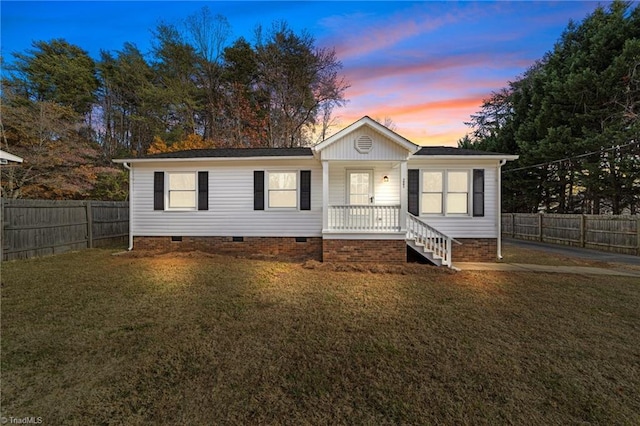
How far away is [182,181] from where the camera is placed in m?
10.7

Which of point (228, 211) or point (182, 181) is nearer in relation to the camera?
point (228, 211)

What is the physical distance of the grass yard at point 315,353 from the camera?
98.8 inches

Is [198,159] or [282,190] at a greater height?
[198,159]

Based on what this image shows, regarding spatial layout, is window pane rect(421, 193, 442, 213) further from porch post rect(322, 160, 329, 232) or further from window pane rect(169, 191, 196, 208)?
window pane rect(169, 191, 196, 208)

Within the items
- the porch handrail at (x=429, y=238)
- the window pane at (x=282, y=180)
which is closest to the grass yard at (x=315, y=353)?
the porch handrail at (x=429, y=238)

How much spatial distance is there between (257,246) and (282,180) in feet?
7.97

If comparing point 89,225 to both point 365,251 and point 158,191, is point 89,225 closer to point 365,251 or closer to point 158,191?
point 158,191

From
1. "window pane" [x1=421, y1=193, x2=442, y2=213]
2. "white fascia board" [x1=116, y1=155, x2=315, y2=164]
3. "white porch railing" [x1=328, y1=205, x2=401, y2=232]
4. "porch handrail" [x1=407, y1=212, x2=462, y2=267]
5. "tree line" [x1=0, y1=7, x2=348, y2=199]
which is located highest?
"tree line" [x1=0, y1=7, x2=348, y2=199]

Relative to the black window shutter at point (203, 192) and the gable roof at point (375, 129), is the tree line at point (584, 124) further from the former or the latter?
the black window shutter at point (203, 192)

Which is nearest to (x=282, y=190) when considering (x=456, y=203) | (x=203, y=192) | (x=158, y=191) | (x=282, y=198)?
(x=282, y=198)

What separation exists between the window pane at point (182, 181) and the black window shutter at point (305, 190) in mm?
3840

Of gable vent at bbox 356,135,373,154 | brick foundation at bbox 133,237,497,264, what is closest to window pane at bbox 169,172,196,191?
brick foundation at bbox 133,237,497,264

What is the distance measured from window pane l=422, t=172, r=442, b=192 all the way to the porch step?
7.29 ft

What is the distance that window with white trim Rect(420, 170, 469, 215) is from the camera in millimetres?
10258
